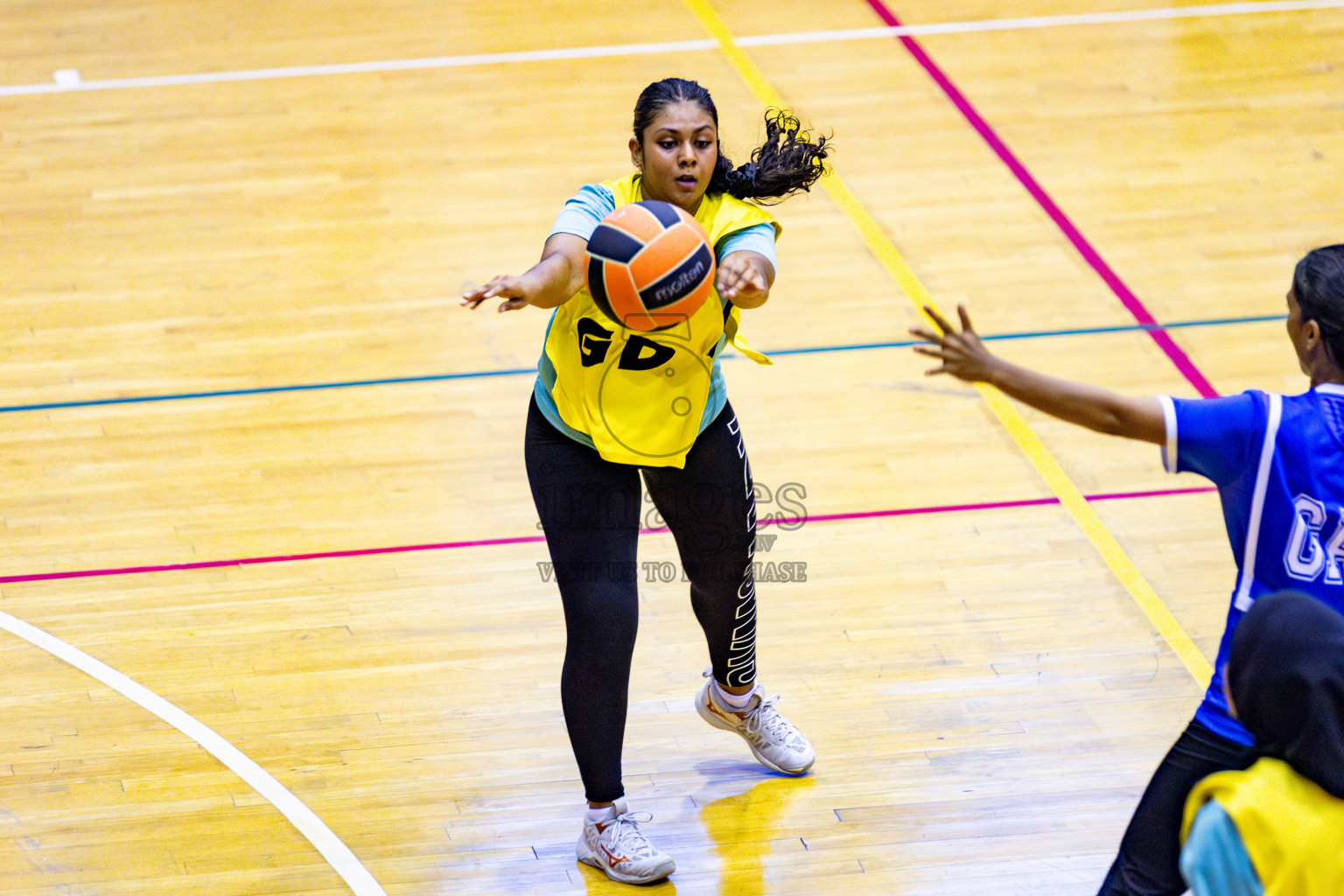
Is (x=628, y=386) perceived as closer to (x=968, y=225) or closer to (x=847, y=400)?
(x=847, y=400)

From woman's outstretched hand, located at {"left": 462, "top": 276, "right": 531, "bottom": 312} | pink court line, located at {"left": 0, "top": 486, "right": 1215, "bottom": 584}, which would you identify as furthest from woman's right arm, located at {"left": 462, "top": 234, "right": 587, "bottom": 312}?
pink court line, located at {"left": 0, "top": 486, "right": 1215, "bottom": 584}

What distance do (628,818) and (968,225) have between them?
4013 millimetres

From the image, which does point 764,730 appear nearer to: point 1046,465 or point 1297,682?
point 1046,465

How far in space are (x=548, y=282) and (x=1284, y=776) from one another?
5.68 feet

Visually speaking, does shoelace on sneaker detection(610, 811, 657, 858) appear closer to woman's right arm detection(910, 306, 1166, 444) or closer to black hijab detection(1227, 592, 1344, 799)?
woman's right arm detection(910, 306, 1166, 444)

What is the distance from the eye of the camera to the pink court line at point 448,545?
4.75m

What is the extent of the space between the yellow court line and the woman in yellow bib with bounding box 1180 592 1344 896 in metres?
2.19

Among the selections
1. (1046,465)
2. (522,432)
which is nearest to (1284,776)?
(1046,465)

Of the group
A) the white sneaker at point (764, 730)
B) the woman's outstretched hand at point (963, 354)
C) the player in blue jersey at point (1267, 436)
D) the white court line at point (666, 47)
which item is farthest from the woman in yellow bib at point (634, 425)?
the white court line at point (666, 47)

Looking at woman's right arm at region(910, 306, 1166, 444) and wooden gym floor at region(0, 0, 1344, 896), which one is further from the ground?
woman's right arm at region(910, 306, 1166, 444)

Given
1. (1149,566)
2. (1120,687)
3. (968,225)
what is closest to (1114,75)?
(968,225)

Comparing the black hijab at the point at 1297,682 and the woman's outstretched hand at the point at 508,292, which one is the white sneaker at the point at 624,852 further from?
the black hijab at the point at 1297,682

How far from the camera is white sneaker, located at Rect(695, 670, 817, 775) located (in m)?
3.91

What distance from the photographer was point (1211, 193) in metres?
7.04
